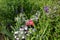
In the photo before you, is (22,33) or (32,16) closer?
(22,33)

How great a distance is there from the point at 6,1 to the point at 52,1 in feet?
2.50

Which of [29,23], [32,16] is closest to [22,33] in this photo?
[29,23]

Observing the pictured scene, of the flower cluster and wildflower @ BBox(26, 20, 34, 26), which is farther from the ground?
wildflower @ BBox(26, 20, 34, 26)

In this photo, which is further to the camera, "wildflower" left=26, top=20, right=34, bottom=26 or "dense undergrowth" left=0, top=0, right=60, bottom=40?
"wildflower" left=26, top=20, right=34, bottom=26

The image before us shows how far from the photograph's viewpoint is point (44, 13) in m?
2.71

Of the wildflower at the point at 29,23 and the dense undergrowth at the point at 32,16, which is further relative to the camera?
the wildflower at the point at 29,23

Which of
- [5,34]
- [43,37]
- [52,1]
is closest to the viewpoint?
[43,37]

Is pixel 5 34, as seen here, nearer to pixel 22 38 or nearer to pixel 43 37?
pixel 22 38

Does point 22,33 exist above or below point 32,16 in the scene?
below

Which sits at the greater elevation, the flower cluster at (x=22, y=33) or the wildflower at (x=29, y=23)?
the wildflower at (x=29, y=23)

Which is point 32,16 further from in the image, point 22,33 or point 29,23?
point 22,33

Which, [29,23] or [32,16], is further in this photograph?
[32,16]

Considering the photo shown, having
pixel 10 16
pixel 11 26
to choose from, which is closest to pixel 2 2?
pixel 10 16

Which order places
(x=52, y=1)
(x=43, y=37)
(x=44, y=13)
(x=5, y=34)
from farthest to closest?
(x=52, y=1)
(x=5, y=34)
(x=44, y=13)
(x=43, y=37)
